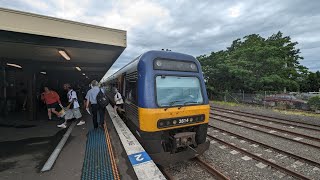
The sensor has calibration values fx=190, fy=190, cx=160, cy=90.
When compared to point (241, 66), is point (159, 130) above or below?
below

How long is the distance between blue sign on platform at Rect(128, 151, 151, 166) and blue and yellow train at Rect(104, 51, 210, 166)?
0.54 ft

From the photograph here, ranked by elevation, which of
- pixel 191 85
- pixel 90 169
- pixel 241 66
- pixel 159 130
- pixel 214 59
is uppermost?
pixel 214 59

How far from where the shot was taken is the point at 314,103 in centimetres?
1747

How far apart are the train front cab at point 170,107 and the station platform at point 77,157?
619 mm

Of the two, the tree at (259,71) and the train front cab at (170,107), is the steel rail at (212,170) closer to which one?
the train front cab at (170,107)

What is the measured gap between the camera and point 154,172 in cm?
395

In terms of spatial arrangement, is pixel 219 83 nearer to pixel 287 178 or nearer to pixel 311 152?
pixel 311 152

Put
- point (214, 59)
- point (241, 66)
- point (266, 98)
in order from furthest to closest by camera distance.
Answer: point (214, 59) < point (241, 66) < point (266, 98)

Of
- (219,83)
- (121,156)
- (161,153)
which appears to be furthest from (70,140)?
(219,83)

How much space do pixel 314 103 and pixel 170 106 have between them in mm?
18930

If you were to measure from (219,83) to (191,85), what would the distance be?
29.3 metres

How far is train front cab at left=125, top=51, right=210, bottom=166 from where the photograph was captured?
178 inches

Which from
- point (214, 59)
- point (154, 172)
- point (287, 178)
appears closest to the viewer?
point (154, 172)

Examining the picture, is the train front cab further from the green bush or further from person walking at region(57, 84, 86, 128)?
the green bush
